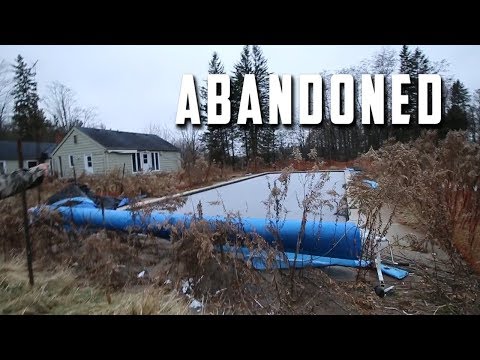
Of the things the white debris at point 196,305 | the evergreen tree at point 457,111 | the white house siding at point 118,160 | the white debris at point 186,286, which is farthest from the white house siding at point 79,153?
the evergreen tree at point 457,111

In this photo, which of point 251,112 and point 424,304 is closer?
point 424,304

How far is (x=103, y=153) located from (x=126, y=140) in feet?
9.49

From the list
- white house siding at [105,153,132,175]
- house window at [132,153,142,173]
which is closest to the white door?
white house siding at [105,153,132,175]

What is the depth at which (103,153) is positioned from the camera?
19.9m

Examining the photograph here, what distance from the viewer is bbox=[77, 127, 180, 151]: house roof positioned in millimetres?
20422

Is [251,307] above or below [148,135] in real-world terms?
below

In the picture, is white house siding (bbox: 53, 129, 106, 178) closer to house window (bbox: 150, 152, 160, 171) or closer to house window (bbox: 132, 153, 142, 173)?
house window (bbox: 132, 153, 142, 173)

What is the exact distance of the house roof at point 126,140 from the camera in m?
20.4
